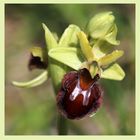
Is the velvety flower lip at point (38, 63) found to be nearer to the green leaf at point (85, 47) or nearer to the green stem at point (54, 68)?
the green stem at point (54, 68)

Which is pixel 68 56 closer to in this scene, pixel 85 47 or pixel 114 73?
pixel 85 47

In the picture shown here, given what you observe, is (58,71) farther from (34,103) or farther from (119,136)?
(34,103)

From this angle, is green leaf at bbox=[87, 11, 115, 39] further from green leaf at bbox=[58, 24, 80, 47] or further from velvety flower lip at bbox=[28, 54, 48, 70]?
velvety flower lip at bbox=[28, 54, 48, 70]

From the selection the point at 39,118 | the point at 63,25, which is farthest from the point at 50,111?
the point at 63,25

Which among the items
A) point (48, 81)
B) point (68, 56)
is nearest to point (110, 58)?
point (68, 56)

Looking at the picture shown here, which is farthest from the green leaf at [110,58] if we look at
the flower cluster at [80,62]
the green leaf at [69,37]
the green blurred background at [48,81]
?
the green blurred background at [48,81]

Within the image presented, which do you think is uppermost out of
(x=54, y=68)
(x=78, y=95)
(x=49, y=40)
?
(x=49, y=40)
